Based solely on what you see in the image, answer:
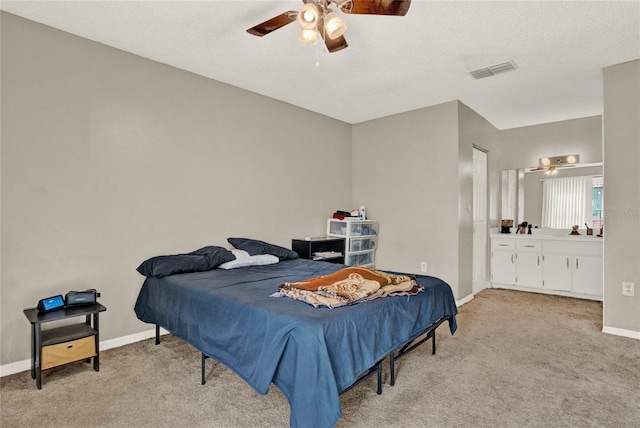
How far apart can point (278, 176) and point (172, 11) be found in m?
2.17

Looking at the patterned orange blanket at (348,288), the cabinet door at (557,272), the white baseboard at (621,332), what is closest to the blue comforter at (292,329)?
the patterned orange blanket at (348,288)

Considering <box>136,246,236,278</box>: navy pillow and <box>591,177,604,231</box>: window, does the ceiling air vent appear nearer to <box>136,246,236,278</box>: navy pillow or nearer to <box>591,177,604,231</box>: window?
<box>591,177,604,231</box>: window

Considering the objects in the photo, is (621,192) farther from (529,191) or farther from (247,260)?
(247,260)

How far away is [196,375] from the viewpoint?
8.11 ft

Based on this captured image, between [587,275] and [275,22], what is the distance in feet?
16.0

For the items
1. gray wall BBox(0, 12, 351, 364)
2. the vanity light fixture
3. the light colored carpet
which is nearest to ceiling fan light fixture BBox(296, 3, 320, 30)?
gray wall BBox(0, 12, 351, 364)

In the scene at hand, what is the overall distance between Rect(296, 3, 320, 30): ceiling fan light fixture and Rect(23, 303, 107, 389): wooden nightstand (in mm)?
2394

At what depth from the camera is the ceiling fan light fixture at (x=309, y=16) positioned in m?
1.95

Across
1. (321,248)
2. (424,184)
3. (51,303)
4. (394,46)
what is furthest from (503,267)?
(51,303)

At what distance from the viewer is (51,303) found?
2.45 m

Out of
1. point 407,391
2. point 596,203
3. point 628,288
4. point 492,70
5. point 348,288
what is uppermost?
point 492,70

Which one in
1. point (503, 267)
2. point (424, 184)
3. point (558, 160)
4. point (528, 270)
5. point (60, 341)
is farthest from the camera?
point (503, 267)

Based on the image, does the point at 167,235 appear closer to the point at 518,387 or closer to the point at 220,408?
the point at 220,408

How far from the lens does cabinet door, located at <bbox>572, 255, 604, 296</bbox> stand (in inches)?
176
